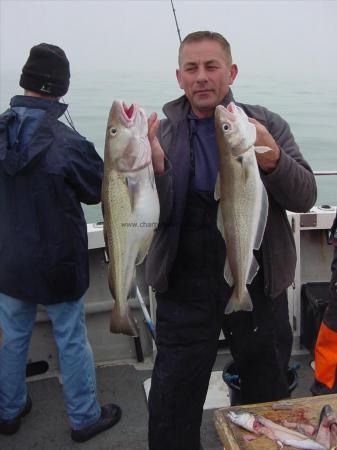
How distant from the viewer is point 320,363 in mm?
2943

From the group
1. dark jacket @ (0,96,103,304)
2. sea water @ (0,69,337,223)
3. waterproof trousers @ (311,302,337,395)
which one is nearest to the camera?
dark jacket @ (0,96,103,304)

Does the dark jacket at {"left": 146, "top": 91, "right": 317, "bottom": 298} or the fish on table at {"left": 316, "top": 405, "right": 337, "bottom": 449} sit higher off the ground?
the dark jacket at {"left": 146, "top": 91, "right": 317, "bottom": 298}

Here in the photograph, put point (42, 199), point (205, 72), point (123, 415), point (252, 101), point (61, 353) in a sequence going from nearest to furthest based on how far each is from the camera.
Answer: point (205, 72)
point (42, 199)
point (61, 353)
point (123, 415)
point (252, 101)

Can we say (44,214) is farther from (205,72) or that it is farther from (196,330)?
(205,72)

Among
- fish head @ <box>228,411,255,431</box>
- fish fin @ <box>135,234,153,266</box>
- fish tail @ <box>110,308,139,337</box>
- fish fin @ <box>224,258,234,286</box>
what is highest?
fish fin @ <box>135,234,153,266</box>

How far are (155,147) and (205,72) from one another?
1.82ft

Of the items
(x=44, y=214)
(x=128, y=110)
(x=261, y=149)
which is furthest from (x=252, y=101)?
(x=128, y=110)

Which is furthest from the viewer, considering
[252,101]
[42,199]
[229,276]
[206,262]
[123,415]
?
[252,101]

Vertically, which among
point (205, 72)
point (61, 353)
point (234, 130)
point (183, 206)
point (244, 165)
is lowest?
point (61, 353)

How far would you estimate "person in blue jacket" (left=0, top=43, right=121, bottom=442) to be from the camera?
2.72m

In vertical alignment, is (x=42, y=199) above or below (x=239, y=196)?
below

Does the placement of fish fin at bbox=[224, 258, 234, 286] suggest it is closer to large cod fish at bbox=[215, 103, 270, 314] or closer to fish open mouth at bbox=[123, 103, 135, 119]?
large cod fish at bbox=[215, 103, 270, 314]

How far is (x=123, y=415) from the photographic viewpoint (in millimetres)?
3514

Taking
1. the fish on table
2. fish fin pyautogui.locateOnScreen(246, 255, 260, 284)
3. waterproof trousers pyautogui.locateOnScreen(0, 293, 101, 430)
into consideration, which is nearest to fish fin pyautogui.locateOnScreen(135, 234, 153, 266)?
fish fin pyautogui.locateOnScreen(246, 255, 260, 284)
